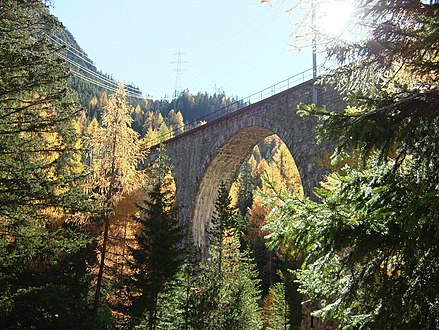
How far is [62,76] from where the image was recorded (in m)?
7.24

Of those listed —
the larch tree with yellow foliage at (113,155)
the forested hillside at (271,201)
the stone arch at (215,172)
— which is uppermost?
the stone arch at (215,172)

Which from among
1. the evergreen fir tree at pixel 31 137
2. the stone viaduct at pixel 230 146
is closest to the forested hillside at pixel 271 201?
the evergreen fir tree at pixel 31 137

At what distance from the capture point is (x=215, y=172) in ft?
76.2

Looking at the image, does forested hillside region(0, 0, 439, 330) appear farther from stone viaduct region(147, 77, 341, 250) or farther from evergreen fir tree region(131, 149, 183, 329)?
stone viaduct region(147, 77, 341, 250)

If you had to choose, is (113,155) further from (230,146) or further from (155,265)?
(230,146)

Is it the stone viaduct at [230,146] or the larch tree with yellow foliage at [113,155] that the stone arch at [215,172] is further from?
the larch tree with yellow foliage at [113,155]

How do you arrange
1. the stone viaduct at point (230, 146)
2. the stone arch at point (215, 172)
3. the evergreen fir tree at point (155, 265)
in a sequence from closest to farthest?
1. the evergreen fir tree at point (155, 265)
2. the stone viaduct at point (230, 146)
3. the stone arch at point (215, 172)

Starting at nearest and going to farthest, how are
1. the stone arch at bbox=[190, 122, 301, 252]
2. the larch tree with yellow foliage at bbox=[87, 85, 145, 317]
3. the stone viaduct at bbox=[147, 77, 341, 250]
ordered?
the larch tree with yellow foliage at bbox=[87, 85, 145, 317] < the stone viaduct at bbox=[147, 77, 341, 250] < the stone arch at bbox=[190, 122, 301, 252]

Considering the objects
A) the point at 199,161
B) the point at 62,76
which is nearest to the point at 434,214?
the point at 62,76

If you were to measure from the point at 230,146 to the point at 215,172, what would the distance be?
2.17 m

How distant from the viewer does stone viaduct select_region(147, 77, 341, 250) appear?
15312 millimetres

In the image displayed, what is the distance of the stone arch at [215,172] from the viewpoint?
70.6 feet

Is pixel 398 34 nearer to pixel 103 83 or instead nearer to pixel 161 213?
pixel 161 213

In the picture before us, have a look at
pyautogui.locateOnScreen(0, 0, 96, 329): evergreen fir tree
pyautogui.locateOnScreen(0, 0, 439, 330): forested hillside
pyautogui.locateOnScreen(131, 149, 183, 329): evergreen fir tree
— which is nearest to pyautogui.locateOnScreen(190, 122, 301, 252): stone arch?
pyautogui.locateOnScreen(0, 0, 439, 330): forested hillside
